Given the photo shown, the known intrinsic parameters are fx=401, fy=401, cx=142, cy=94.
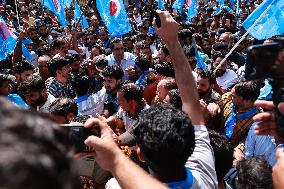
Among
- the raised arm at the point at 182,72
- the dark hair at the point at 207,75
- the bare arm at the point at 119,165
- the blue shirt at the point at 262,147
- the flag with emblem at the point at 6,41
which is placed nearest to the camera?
the bare arm at the point at 119,165

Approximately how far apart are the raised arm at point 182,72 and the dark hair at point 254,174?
17.6 inches

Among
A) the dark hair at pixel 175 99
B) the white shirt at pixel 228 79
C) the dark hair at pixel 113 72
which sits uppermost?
the dark hair at pixel 113 72

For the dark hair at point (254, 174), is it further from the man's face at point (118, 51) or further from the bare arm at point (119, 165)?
the man's face at point (118, 51)

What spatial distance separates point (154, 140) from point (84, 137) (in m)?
0.26

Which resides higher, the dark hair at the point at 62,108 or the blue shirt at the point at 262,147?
the dark hair at the point at 62,108

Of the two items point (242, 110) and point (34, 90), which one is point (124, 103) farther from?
point (242, 110)

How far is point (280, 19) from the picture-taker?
437 cm

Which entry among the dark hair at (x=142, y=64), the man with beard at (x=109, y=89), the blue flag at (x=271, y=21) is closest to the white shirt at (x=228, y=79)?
the blue flag at (x=271, y=21)

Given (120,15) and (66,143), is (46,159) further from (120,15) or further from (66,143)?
(120,15)

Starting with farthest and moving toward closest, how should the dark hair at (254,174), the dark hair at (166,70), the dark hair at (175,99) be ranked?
the dark hair at (166,70) → the dark hair at (175,99) → the dark hair at (254,174)

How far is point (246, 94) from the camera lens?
10.7 ft

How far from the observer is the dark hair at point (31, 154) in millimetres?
547

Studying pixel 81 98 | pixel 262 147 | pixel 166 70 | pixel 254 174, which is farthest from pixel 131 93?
pixel 254 174

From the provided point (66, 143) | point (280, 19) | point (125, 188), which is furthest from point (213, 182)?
point (280, 19)
